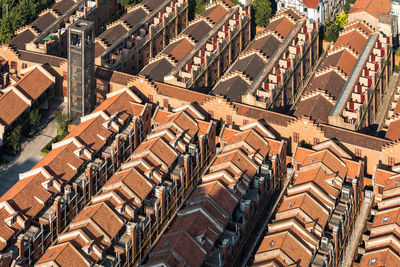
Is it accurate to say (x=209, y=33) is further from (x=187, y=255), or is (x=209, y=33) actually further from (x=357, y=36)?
(x=187, y=255)

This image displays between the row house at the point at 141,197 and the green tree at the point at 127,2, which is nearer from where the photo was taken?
the row house at the point at 141,197

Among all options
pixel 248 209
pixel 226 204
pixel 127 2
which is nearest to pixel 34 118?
pixel 226 204

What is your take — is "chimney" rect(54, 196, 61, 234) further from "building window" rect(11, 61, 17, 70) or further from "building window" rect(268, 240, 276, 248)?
"building window" rect(11, 61, 17, 70)

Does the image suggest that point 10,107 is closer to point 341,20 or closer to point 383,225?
point 383,225

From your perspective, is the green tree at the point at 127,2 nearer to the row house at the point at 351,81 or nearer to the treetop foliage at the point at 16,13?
the treetop foliage at the point at 16,13

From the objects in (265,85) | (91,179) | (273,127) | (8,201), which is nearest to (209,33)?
(265,85)

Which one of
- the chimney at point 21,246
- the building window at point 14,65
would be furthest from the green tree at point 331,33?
the chimney at point 21,246
